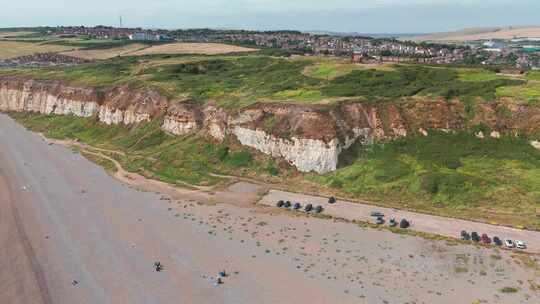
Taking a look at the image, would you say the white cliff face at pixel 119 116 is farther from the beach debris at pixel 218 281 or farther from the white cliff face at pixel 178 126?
the beach debris at pixel 218 281

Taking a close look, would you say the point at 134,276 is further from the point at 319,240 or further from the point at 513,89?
the point at 513,89

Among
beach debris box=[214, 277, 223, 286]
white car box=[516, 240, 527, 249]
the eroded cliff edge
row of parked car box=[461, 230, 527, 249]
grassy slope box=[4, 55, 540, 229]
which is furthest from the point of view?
the eroded cliff edge

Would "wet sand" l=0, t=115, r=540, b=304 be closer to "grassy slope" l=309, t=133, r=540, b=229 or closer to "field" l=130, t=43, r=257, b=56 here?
"grassy slope" l=309, t=133, r=540, b=229

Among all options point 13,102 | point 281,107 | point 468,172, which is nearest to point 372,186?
point 468,172

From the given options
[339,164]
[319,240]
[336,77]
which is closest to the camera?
[319,240]

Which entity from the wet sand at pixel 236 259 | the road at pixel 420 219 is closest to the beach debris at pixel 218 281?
the wet sand at pixel 236 259

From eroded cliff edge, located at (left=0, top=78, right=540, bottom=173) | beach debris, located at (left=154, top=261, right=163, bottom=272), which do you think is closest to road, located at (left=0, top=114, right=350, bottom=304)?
beach debris, located at (left=154, top=261, right=163, bottom=272)

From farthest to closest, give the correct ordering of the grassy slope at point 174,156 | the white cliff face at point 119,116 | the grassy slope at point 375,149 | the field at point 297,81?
the white cliff face at point 119,116
the field at point 297,81
the grassy slope at point 174,156
the grassy slope at point 375,149
